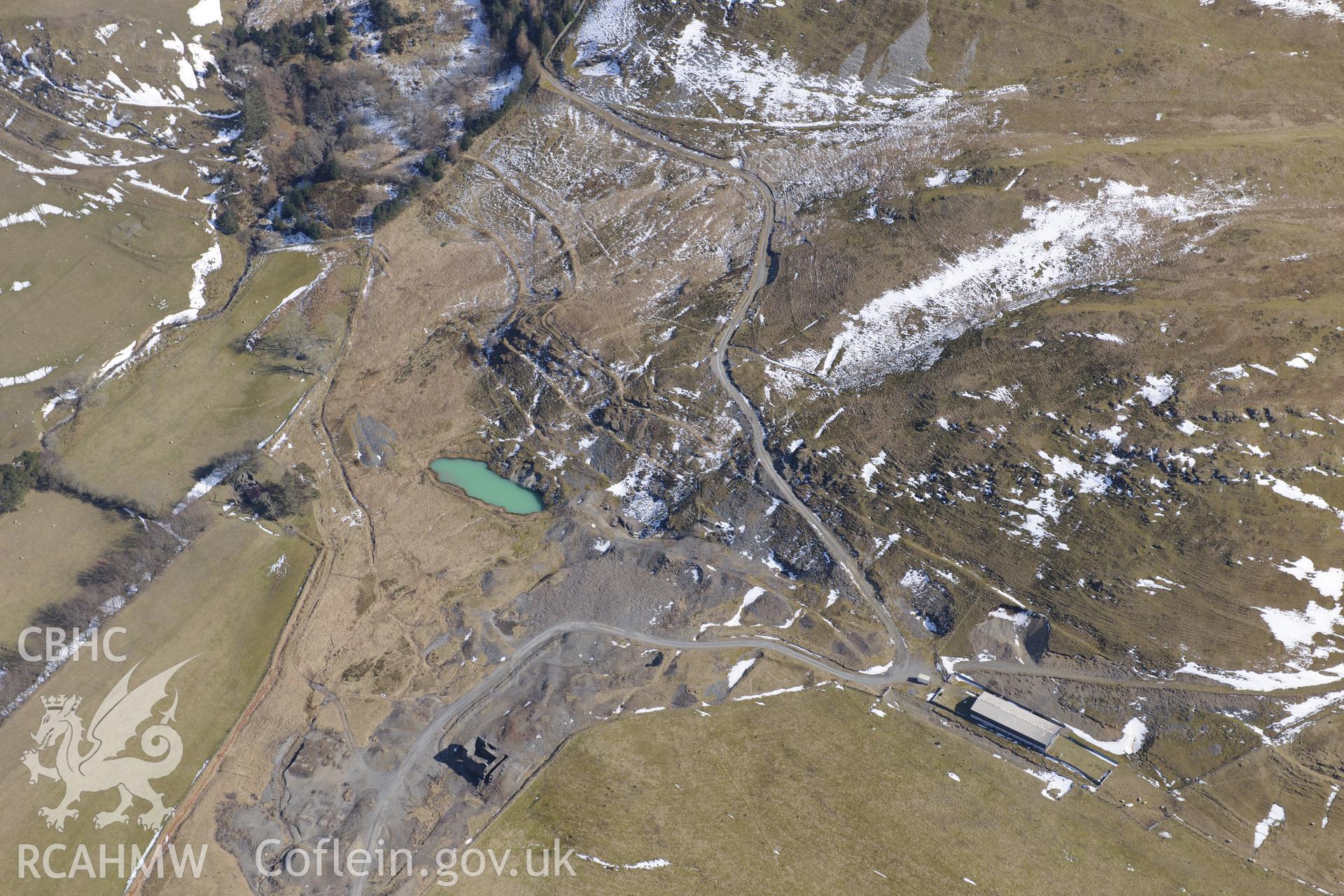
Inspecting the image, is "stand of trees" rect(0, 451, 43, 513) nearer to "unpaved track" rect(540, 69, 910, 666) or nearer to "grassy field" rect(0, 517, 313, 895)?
"grassy field" rect(0, 517, 313, 895)

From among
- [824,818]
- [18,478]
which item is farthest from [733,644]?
[18,478]

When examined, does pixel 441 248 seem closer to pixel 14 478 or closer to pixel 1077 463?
pixel 14 478

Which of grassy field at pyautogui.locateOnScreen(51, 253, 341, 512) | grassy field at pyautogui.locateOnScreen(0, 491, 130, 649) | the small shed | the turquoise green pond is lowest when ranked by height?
the small shed

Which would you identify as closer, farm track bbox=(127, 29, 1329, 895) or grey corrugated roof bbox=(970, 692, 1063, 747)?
grey corrugated roof bbox=(970, 692, 1063, 747)

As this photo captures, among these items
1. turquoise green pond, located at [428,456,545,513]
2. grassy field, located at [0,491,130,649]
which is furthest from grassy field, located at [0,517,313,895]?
turquoise green pond, located at [428,456,545,513]

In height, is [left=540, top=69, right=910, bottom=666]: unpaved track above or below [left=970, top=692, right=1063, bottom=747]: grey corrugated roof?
above

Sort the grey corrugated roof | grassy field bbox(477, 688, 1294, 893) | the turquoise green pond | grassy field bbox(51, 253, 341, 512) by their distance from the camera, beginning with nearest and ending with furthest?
1. grassy field bbox(477, 688, 1294, 893)
2. the grey corrugated roof
3. grassy field bbox(51, 253, 341, 512)
4. the turquoise green pond

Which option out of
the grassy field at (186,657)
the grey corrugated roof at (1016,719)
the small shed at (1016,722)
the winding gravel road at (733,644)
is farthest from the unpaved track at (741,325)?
the grassy field at (186,657)
